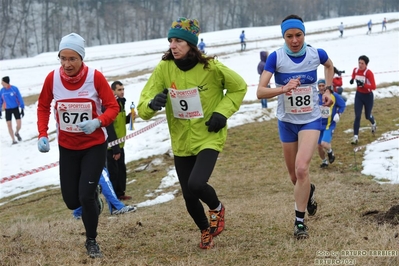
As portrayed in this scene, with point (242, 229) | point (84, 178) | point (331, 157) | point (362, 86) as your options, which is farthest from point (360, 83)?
point (84, 178)

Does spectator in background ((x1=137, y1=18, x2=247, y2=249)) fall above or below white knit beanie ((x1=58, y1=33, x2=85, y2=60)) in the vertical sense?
below

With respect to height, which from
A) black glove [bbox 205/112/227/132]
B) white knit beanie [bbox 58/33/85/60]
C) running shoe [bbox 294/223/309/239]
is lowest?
running shoe [bbox 294/223/309/239]

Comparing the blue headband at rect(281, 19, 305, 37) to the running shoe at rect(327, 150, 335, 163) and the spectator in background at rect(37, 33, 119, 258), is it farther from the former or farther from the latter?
the running shoe at rect(327, 150, 335, 163)

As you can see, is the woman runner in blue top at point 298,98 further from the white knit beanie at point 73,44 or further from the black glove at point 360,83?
the black glove at point 360,83

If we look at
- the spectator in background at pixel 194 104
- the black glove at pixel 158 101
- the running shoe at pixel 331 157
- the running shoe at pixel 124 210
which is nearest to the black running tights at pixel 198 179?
the spectator in background at pixel 194 104

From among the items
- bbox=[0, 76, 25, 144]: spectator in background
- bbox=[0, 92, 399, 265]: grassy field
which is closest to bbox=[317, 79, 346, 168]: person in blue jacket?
bbox=[0, 92, 399, 265]: grassy field

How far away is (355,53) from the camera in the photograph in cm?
3803

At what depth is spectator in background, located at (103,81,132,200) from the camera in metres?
9.43

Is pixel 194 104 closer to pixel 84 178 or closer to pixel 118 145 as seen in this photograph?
pixel 84 178

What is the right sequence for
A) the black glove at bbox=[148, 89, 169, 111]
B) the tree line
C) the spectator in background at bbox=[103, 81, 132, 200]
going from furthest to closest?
the tree line < the spectator in background at bbox=[103, 81, 132, 200] < the black glove at bbox=[148, 89, 169, 111]

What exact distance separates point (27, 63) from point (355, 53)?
128ft

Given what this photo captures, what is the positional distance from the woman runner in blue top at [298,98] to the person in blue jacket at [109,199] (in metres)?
3.80

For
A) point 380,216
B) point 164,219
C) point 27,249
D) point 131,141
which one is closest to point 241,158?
point 131,141

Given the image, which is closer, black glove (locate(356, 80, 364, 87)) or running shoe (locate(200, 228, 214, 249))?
running shoe (locate(200, 228, 214, 249))
